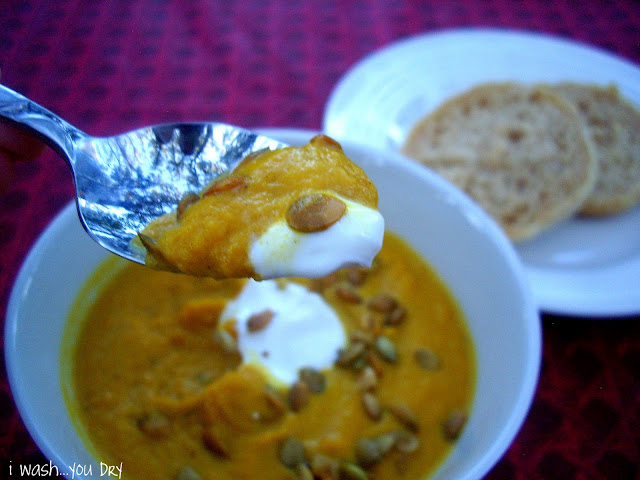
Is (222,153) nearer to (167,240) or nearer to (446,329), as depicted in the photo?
(167,240)

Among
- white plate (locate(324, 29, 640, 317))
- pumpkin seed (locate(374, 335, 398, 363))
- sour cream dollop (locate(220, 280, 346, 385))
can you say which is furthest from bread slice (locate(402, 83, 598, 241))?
sour cream dollop (locate(220, 280, 346, 385))

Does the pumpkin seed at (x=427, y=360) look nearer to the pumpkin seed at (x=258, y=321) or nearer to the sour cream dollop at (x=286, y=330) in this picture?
the sour cream dollop at (x=286, y=330)

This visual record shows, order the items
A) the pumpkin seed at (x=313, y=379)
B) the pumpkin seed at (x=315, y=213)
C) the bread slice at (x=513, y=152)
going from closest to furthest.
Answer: the pumpkin seed at (x=315, y=213), the pumpkin seed at (x=313, y=379), the bread slice at (x=513, y=152)

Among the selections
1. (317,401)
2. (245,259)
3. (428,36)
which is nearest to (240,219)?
(245,259)

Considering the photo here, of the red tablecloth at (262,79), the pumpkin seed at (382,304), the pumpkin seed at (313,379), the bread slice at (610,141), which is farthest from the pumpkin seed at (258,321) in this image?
the bread slice at (610,141)

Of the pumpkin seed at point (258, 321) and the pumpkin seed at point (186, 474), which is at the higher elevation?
the pumpkin seed at point (258, 321)

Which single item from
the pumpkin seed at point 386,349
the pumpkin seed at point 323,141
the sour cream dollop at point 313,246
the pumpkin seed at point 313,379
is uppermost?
the pumpkin seed at point 323,141

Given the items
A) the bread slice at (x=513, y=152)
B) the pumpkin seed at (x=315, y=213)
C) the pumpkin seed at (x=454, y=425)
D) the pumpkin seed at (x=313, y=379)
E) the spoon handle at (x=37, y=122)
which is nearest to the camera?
the pumpkin seed at (x=315, y=213)
